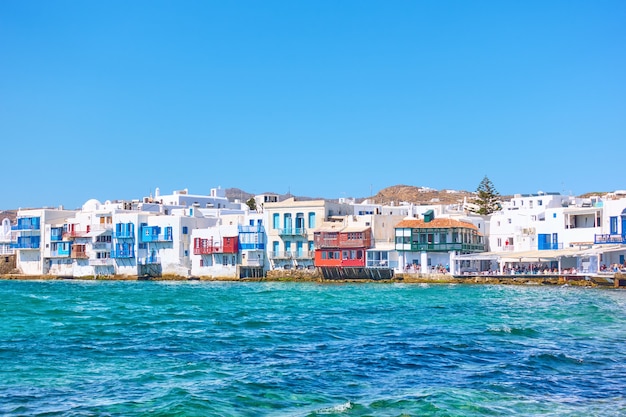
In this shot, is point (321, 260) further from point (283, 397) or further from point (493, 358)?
point (283, 397)

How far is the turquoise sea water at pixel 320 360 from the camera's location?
1800 cm

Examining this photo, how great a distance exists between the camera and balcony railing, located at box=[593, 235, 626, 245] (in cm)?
6141

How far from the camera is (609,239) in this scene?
62.2m

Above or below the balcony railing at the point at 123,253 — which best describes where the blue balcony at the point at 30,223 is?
above

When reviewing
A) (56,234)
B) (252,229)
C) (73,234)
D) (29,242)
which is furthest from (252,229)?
(29,242)

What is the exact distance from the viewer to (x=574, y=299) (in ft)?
153

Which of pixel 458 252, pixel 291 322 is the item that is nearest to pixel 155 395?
pixel 291 322

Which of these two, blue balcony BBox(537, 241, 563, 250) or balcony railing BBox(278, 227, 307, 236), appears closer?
blue balcony BBox(537, 241, 563, 250)

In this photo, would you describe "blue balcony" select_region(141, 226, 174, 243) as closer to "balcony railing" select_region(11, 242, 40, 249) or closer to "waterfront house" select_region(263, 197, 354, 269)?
"waterfront house" select_region(263, 197, 354, 269)

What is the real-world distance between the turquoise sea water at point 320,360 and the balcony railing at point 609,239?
59.1 ft

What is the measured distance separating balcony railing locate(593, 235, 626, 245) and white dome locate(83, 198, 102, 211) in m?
60.5

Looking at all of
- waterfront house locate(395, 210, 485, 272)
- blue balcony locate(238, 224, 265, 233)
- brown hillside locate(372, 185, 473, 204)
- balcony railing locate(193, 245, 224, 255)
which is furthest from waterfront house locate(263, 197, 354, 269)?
brown hillside locate(372, 185, 473, 204)

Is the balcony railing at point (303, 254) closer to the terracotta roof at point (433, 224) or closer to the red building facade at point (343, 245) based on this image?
the red building facade at point (343, 245)

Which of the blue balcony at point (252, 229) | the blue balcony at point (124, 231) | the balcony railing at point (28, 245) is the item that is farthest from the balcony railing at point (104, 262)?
the blue balcony at point (252, 229)
